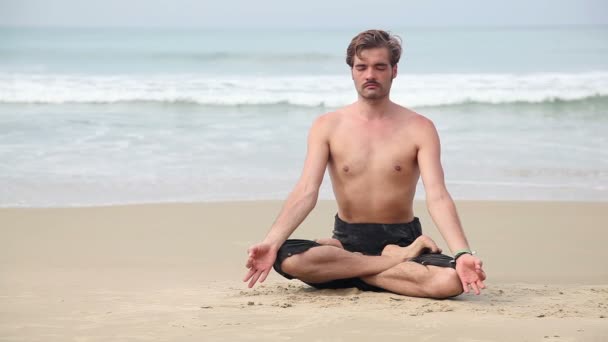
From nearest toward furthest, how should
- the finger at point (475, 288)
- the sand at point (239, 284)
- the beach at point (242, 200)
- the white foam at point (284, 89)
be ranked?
1. the sand at point (239, 284)
2. the beach at point (242, 200)
3. the finger at point (475, 288)
4. the white foam at point (284, 89)

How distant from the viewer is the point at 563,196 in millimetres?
9625

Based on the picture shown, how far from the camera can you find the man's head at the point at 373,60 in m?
5.28

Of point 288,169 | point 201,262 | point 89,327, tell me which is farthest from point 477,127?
point 89,327

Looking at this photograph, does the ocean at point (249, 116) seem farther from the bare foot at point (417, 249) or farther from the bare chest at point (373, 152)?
the bare foot at point (417, 249)

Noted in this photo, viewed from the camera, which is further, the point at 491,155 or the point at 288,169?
the point at 491,155

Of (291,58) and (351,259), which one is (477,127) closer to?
(351,259)

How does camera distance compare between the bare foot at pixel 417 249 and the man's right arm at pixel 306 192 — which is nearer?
the man's right arm at pixel 306 192

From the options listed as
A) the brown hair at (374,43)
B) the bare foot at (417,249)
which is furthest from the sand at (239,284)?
the brown hair at (374,43)

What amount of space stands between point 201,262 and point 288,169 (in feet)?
15.7

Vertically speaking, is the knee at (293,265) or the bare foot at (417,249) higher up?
the bare foot at (417,249)

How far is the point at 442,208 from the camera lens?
511cm

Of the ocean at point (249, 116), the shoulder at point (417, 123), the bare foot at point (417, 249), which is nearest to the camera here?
the bare foot at point (417, 249)

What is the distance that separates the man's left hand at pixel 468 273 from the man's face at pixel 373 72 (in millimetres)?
1049

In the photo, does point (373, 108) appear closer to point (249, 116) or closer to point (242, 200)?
point (242, 200)
